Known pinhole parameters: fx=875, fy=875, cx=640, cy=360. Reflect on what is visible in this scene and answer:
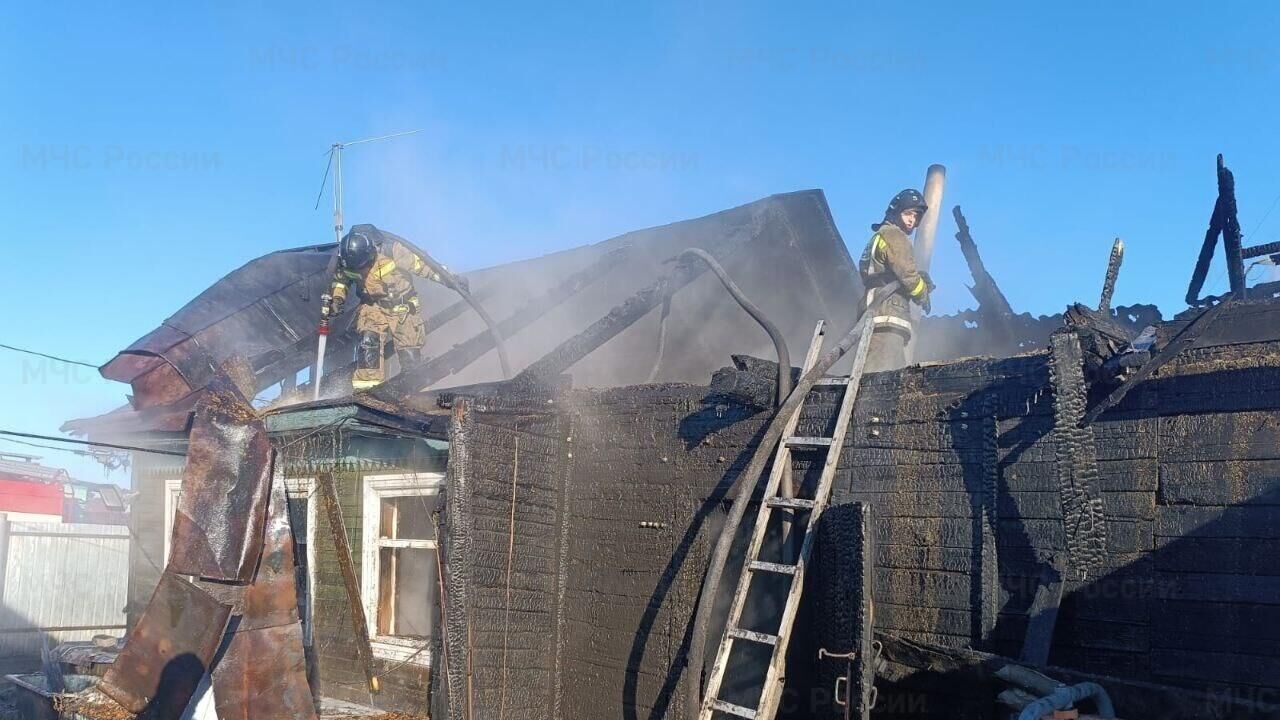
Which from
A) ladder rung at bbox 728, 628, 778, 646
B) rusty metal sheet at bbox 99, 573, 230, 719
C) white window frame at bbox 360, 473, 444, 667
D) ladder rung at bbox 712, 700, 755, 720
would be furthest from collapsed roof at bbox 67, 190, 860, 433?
ladder rung at bbox 712, 700, 755, 720

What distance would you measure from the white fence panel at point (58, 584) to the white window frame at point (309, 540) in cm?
985

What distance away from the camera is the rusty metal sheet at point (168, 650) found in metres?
5.24

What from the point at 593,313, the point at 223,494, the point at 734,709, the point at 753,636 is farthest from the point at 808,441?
the point at 593,313

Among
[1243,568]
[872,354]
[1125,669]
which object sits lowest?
[1125,669]

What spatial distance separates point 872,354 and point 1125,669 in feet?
9.36

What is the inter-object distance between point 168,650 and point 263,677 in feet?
2.64

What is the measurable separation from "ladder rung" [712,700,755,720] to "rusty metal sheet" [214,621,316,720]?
9.15 feet

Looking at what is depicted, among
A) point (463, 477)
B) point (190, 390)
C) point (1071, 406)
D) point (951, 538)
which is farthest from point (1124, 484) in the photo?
point (190, 390)

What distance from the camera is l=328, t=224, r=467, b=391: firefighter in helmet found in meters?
9.40

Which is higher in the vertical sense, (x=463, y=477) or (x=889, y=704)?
(x=463, y=477)

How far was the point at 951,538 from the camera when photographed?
5441 millimetres

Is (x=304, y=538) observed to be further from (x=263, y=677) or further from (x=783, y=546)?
(x=783, y=546)

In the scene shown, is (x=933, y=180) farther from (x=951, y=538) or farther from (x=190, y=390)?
(x=190, y=390)

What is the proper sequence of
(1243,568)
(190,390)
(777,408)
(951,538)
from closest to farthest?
(1243,568) → (951,538) → (777,408) → (190,390)
